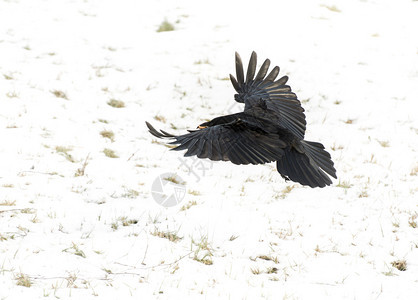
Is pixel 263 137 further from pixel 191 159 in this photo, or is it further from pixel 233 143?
pixel 191 159

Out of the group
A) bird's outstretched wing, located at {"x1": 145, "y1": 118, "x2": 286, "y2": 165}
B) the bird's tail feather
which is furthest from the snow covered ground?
bird's outstretched wing, located at {"x1": 145, "y1": 118, "x2": 286, "y2": 165}

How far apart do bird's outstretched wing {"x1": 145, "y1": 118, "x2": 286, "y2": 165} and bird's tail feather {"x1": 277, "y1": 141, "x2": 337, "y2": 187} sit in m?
0.27

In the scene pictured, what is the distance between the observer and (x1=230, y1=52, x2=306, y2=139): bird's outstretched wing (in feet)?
18.4

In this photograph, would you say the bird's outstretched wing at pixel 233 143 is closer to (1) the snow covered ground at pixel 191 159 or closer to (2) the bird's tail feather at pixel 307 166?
(2) the bird's tail feather at pixel 307 166

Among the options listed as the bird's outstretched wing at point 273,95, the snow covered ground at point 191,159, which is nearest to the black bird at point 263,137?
the bird's outstretched wing at point 273,95

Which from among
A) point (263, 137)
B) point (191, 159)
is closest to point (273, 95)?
point (263, 137)

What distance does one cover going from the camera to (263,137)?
189 inches

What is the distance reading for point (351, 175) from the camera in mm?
6141

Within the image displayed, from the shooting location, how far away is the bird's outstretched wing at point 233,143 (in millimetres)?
4395

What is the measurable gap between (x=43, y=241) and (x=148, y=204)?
4.10 ft

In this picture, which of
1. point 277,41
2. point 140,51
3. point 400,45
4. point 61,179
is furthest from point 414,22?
point 61,179

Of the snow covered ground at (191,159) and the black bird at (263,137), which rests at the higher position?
the black bird at (263,137)

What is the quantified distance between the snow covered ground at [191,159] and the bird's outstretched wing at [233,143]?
0.77 m

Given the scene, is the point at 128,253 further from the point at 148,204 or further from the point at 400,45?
the point at 400,45
